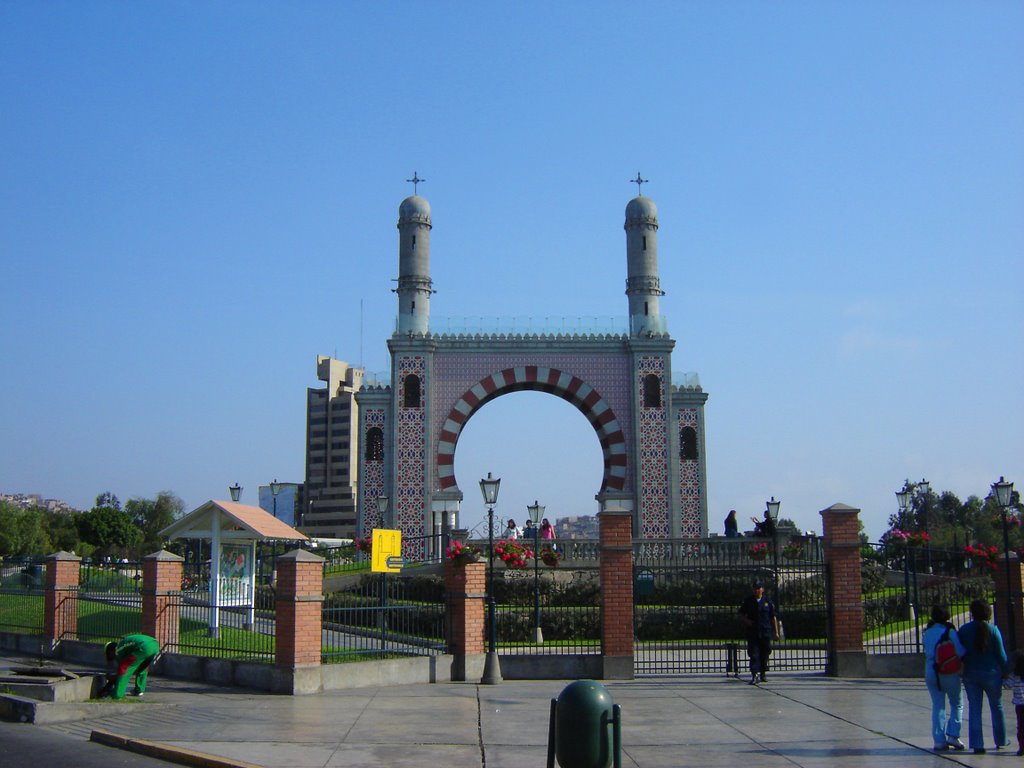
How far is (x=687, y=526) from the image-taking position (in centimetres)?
3706

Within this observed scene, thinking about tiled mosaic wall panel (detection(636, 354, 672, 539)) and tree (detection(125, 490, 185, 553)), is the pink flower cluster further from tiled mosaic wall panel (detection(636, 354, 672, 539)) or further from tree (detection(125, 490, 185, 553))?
tree (detection(125, 490, 185, 553))

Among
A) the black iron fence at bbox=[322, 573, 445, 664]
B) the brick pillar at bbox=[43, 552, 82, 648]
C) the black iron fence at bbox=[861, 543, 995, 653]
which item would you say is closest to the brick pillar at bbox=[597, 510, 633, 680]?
the black iron fence at bbox=[322, 573, 445, 664]

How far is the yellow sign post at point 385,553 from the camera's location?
15773mm

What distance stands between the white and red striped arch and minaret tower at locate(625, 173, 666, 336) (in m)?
2.99

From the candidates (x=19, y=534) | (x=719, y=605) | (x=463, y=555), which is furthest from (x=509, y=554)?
(x=19, y=534)

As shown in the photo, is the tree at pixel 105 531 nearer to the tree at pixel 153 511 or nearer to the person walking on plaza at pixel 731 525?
the tree at pixel 153 511

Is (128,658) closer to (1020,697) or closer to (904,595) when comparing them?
(1020,697)

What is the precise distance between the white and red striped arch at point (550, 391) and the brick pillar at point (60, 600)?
19086mm

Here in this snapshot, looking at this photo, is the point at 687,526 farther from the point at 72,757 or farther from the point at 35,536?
the point at 35,536

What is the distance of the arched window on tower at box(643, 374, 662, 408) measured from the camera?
124ft

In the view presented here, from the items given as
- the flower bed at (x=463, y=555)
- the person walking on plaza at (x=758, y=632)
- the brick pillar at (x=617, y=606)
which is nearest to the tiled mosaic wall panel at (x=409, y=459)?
the flower bed at (x=463, y=555)

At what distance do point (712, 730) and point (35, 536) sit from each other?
2273 inches

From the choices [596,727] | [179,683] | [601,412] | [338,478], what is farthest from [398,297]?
[338,478]

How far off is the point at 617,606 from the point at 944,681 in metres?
5.99
